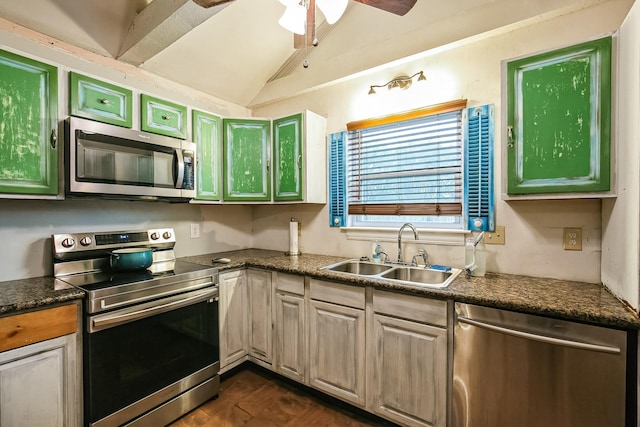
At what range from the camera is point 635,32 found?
118 cm

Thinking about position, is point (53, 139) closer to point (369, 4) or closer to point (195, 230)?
point (195, 230)

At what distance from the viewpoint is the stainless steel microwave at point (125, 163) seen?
1.67 metres

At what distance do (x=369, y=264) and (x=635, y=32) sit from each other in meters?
1.80

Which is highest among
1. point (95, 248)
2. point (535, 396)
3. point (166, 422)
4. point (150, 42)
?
point (150, 42)

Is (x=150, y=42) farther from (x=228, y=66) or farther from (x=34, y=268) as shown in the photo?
(x=34, y=268)

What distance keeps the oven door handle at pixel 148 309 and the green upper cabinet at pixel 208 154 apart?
0.79 m

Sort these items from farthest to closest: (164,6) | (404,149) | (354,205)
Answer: (354,205)
(404,149)
(164,6)

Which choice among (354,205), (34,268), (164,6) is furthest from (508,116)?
(34,268)

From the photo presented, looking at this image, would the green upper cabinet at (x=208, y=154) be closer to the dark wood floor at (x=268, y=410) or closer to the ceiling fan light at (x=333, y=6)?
the ceiling fan light at (x=333, y=6)

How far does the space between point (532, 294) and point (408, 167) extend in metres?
1.18

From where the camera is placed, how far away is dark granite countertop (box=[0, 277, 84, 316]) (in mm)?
1326

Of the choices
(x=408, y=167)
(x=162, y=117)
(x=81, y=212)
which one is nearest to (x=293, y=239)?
(x=408, y=167)

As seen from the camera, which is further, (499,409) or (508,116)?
(508,116)

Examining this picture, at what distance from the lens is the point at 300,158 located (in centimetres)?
250
